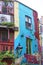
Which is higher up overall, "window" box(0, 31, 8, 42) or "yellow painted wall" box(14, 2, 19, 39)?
"yellow painted wall" box(14, 2, 19, 39)

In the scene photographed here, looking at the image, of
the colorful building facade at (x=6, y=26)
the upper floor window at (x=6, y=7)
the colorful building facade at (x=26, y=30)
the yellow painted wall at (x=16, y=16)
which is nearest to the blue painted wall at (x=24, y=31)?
the colorful building facade at (x=26, y=30)

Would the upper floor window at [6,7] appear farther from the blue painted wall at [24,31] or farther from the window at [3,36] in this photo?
the window at [3,36]

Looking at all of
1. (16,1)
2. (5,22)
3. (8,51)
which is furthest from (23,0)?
(8,51)

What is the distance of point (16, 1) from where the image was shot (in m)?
11.5

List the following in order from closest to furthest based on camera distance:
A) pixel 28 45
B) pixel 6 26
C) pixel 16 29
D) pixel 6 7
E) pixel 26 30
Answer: pixel 6 26 < pixel 16 29 < pixel 6 7 < pixel 26 30 < pixel 28 45

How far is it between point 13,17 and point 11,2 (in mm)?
690

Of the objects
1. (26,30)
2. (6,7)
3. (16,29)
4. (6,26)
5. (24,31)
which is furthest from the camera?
(26,30)

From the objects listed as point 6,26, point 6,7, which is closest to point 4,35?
point 6,26

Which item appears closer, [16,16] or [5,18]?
[5,18]

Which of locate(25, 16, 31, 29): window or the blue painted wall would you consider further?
locate(25, 16, 31, 29): window

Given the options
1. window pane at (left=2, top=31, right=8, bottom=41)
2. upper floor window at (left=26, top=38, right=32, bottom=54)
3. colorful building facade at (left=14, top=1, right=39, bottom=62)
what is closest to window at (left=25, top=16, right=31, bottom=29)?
colorful building facade at (left=14, top=1, right=39, bottom=62)

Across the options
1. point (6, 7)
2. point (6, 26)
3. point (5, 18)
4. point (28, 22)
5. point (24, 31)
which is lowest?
point (24, 31)

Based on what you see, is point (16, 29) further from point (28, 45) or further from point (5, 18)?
point (28, 45)

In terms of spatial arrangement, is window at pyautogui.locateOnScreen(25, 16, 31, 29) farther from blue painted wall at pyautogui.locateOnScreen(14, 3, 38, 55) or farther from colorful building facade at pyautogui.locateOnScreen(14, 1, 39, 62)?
blue painted wall at pyautogui.locateOnScreen(14, 3, 38, 55)
